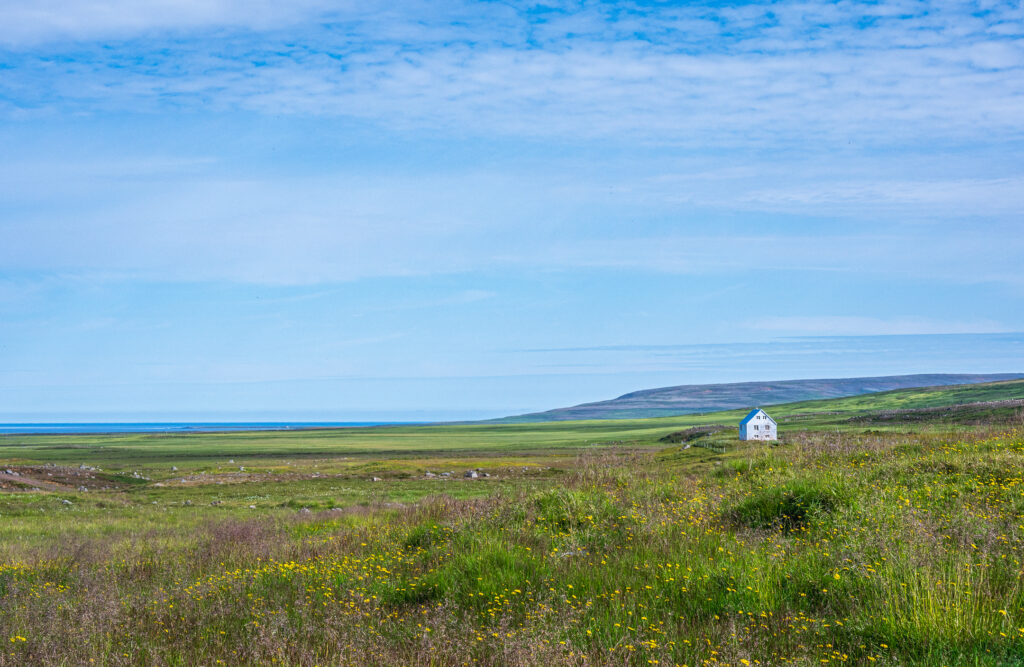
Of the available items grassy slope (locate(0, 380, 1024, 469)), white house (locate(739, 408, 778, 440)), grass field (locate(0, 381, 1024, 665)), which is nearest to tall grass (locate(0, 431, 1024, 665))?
grass field (locate(0, 381, 1024, 665))

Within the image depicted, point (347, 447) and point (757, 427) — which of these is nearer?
point (757, 427)

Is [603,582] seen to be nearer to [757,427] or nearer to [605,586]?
[605,586]

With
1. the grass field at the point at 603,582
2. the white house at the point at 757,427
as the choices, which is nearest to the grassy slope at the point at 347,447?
the white house at the point at 757,427

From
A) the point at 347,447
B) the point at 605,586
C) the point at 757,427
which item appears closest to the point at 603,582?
the point at 605,586

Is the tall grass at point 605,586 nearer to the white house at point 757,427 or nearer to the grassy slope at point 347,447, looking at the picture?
the grassy slope at point 347,447

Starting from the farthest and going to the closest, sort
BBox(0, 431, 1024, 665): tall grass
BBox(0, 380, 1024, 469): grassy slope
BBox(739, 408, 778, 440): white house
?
BBox(0, 380, 1024, 469): grassy slope
BBox(739, 408, 778, 440): white house
BBox(0, 431, 1024, 665): tall grass

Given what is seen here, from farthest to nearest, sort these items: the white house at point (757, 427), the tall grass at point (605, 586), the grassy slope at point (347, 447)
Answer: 1. the grassy slope at point (347, 447)
2. the white house at point (757, 427)
3. the tall grass at point (605, 586)

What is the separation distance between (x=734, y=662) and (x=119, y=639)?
19.1ft

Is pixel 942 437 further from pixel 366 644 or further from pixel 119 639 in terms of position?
pixel 119 639

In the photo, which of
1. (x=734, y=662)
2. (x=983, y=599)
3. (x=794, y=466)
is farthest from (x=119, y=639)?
(x=794, y=466)

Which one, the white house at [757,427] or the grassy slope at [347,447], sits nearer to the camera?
the white house at [757,427]

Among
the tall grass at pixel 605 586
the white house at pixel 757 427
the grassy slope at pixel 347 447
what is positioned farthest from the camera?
the grassy slope at pixel 347 447

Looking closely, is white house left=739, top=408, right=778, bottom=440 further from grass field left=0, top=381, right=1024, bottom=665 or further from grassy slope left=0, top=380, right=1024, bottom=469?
grass field left=0, top=381, right=1024, bottom=665

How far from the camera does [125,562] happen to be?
36.4 feet
